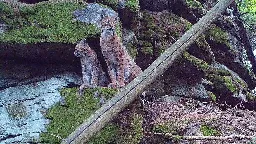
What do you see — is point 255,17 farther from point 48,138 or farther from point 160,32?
point 48,138

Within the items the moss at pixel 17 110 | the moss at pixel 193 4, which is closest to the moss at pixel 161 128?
the moss at pixel 17 110

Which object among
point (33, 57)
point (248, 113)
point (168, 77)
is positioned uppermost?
point (33, 57)

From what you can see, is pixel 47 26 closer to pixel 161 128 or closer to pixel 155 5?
pixel 161 128

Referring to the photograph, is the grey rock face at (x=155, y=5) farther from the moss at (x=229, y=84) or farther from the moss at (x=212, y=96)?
the moss at (x=212, y=96)

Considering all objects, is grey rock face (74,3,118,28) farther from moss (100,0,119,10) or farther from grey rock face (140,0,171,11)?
grey rock face (140,0,171,11)

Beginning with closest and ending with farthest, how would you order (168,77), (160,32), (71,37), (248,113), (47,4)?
(71,37), (47,4), (248,113), (168,77), (160,32)

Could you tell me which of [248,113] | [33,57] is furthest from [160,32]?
[33,57]
